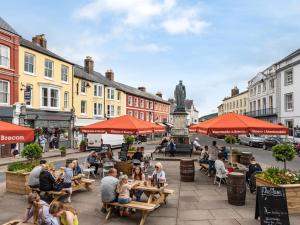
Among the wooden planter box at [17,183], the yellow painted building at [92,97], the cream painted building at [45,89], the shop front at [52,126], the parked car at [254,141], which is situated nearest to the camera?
the wooden planter box at [17,183]

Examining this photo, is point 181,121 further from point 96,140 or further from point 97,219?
point 97,219

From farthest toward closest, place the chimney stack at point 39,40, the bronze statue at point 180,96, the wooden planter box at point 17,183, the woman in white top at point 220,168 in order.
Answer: the chimney stack at point 39,40
the bronze statue at point 180,96
the woman in white top at point 220,168
the wooden planter box at point 17,183

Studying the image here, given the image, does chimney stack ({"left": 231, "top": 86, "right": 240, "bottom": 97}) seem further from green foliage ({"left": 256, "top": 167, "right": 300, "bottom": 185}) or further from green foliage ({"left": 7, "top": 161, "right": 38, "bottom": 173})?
green foliage ({"left": 7, "top": 161, "right": 38, "bottom": 173})

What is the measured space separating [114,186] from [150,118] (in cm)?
5497

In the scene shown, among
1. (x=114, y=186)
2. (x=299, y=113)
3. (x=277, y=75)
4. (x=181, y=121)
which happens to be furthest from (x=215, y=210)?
(x=277, y=75)

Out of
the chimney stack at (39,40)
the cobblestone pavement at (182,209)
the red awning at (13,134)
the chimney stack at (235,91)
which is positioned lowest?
the cobblestone pavement at (182,209)

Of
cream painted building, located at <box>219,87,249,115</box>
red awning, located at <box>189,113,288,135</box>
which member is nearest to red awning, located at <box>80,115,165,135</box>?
red awning, located at <box>189,113,288,135</box>

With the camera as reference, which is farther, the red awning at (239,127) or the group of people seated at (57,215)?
the red awning at (239,127)

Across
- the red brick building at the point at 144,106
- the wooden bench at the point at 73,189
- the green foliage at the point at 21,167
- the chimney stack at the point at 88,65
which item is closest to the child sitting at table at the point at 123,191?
the wooden bench at the point at 73,189

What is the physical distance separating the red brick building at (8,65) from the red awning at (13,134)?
1848cm

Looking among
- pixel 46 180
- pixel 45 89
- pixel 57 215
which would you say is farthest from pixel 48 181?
pixel 45 89

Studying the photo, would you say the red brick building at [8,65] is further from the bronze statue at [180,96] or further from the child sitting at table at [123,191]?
the child sitting at table at [123,191]

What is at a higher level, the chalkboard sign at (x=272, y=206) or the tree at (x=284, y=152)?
the tree at (x=284, y=152)

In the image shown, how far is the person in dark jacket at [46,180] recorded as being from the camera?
9.02 m
